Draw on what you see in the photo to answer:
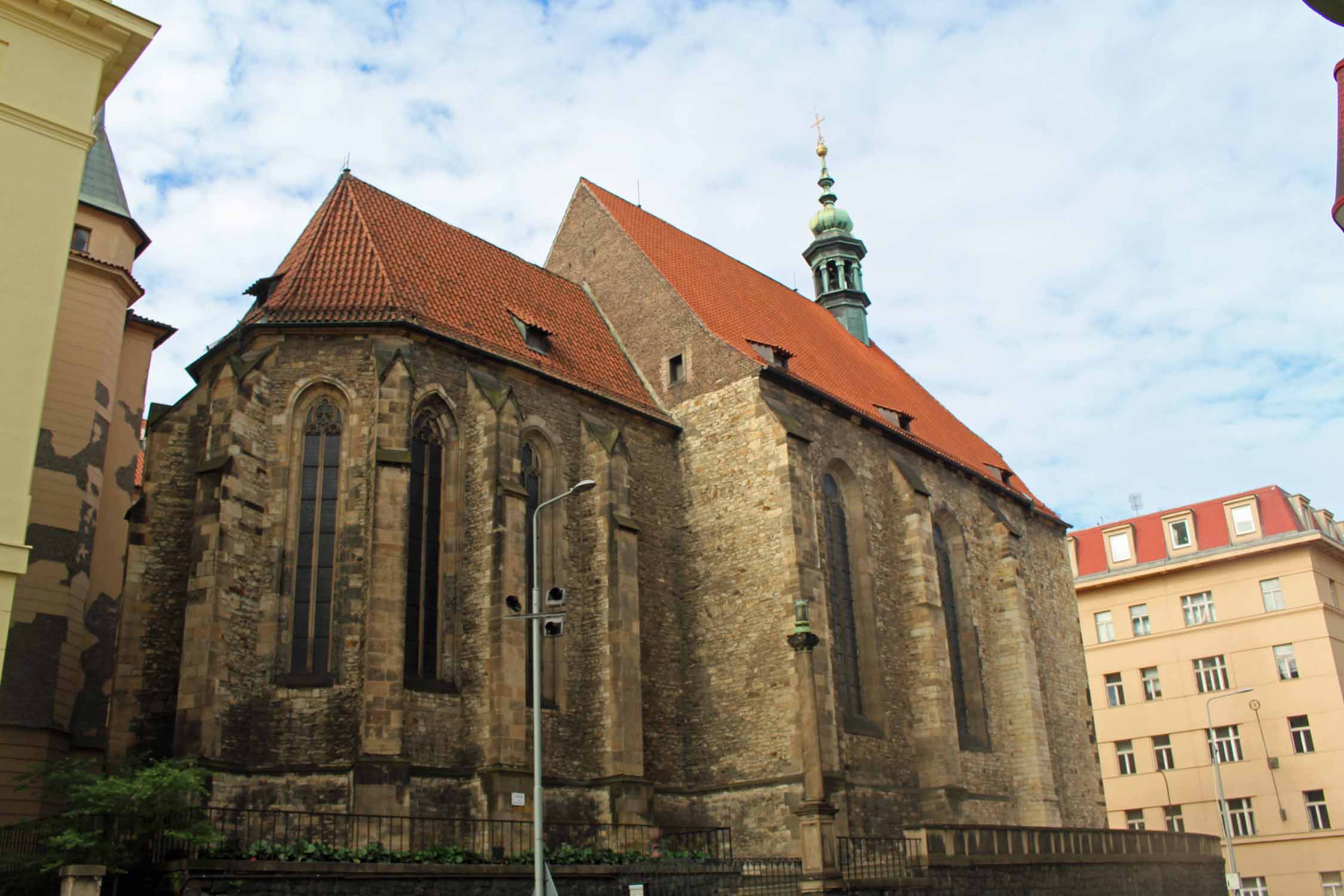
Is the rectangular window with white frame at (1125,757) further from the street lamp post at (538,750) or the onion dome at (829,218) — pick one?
the street lamp post at (538,750)

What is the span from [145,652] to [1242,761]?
3709 cm

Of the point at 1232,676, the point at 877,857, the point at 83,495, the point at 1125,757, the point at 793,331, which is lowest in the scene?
the point at 877,857

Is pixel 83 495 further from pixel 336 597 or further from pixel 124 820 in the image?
pixel 124 820

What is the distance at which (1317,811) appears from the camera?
130 feet

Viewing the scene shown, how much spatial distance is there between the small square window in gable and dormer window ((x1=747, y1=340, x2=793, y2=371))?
17.4ft

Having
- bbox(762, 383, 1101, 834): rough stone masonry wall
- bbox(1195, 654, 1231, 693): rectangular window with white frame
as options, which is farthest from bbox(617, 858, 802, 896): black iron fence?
bbox(1195, 654, 1231, 693): rectangular window with white frame

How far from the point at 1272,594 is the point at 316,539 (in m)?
35.9

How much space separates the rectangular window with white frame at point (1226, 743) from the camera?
42000mm

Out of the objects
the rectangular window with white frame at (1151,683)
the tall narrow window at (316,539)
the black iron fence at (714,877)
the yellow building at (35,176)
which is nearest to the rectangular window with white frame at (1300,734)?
the rectangular window with white frame at (1151,683)

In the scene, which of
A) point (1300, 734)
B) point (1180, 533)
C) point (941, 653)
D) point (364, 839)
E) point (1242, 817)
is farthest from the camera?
point (1180, 533)

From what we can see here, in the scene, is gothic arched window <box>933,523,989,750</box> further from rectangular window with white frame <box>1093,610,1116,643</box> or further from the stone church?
rectangular window with white frame <box>1093,610,1116,643</box>

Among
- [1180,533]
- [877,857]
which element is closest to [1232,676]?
[1180,533]

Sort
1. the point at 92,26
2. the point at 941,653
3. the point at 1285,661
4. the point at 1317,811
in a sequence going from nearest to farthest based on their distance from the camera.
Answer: the point at 92,26 < the point at 941,653 < the point at 1317,811 < the point at 1285,661

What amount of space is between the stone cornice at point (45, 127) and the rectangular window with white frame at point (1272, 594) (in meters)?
41.5
